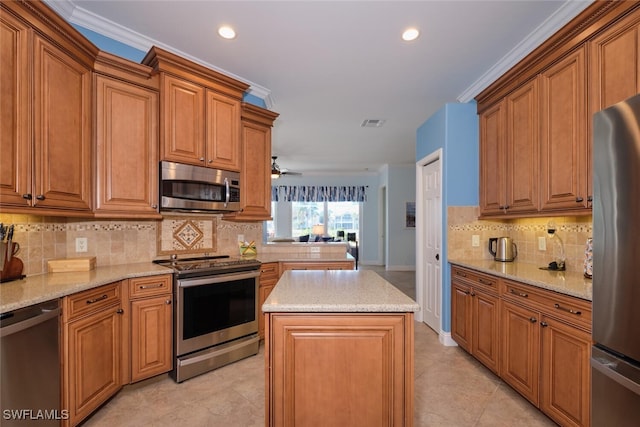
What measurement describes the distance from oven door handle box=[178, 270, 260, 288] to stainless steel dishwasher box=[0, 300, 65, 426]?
0.81 metres

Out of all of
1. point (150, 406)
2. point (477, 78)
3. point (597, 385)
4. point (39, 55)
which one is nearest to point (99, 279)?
point (150, 406)

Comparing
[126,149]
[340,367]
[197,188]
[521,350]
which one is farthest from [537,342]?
[126,149]

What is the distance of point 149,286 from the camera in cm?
225

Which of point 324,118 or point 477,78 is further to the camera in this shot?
point 324,118

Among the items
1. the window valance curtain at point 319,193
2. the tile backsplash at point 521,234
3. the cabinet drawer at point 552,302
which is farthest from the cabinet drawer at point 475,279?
the window valance curtain at point 319,193

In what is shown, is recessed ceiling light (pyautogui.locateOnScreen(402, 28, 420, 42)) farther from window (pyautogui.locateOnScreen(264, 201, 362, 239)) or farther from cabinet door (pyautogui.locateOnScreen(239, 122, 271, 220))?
window (pyautogui.locateOnScreen(264, 201, 362, 239))

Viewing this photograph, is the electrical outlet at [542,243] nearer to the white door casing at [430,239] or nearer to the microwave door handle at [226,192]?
the white door casing at [430,239]

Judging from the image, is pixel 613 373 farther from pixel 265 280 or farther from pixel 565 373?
pixel 265 280

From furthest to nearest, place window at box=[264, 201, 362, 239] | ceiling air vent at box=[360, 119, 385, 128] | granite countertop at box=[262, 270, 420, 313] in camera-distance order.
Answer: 1. window at box=[264, 201, 362, 239]
2. ceiling air vent at box=[360, 119, 385, 128]
3. granite countertop at box=[262, 270, 420, 313]

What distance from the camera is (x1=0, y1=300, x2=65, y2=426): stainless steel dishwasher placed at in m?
1.39

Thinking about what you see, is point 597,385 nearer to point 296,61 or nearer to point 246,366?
point 246,366

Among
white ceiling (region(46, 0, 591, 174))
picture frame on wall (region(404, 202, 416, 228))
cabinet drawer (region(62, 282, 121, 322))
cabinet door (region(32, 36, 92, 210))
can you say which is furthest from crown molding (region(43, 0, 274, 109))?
picture frame on wall (region(404, 202, 416, 228))

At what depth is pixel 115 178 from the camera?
227 cm

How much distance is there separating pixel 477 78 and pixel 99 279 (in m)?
3.66
